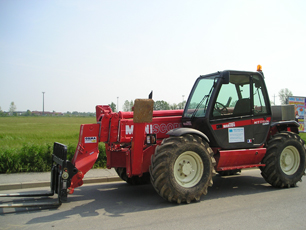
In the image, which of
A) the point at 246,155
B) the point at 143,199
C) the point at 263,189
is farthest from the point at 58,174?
the point at 263,189

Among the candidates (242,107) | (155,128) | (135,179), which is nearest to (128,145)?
(155,128)

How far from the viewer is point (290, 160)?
752 centimetres

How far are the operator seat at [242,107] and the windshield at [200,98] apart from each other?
0.82 m

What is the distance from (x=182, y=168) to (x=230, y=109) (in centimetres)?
202

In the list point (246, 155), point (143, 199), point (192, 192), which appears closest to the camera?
point (192, 192)

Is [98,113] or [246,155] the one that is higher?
[98,113]

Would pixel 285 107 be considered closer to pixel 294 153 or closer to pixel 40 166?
pixel 294 153

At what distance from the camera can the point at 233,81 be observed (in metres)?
7.03

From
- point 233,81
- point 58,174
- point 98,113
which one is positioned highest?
point 233,81

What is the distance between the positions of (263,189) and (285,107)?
95.4 inches

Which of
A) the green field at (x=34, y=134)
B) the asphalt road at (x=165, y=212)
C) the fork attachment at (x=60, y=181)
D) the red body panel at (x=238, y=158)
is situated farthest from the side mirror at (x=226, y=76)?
the green field at (x=34, y=134)

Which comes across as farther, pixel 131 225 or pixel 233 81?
pixel 233 81

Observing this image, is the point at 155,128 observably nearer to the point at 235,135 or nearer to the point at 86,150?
the point at 86,150

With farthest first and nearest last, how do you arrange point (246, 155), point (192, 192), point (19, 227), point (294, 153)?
1. point (294, 153)
2. point (246, 155)
3. point (192, 192)
4. point (19, 227)
